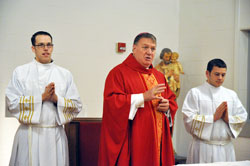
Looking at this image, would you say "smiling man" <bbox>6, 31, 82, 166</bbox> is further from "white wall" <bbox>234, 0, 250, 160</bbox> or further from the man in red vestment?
"white wall" <bbox>234, 0, 250, 160</bbox>

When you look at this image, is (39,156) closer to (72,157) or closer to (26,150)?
(26,150)

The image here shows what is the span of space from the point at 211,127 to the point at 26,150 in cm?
228

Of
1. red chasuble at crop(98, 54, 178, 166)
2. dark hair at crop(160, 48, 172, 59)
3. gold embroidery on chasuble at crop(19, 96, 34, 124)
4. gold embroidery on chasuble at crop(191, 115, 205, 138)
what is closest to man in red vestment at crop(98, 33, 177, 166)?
red chasuble at crop(98, 54, 178, 166)

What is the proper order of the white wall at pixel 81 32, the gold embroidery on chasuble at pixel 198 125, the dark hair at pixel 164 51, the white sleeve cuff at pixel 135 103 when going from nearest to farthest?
1. the white sleeve cuff at pixel 135 103
2. the gold embroidery on chasuble at pixel 198 125
3. the white wall at pixel 81 32
4. the dark hair at pixel 164 51

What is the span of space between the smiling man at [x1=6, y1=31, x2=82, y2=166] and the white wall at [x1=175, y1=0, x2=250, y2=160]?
309cm

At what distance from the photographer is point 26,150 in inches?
166

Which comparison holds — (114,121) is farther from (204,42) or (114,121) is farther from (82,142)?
(204,42)

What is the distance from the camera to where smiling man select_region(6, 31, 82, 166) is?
4.20 meters

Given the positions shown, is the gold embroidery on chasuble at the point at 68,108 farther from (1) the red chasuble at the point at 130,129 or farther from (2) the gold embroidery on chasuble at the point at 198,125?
(2) the gold embroidery on chasuble at the point at 198,125

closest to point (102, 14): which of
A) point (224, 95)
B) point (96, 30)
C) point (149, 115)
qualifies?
point (96, 30)

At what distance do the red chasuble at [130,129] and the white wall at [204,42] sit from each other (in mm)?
2710

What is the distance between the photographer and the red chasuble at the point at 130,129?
12.6 ft

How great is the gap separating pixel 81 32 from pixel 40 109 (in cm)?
216

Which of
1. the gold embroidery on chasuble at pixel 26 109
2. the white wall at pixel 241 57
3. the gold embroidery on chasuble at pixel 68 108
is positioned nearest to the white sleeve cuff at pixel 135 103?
the gold embroidery on chasuble at pixel 68 108
